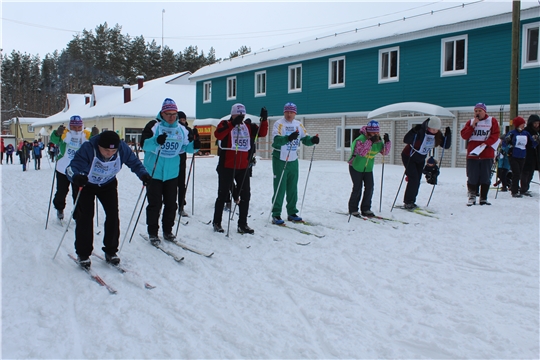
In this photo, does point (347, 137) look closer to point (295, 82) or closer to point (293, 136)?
point (295, 82)

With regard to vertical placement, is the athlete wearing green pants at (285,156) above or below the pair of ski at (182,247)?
above

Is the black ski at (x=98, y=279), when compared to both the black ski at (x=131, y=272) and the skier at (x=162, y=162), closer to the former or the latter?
the black ski at (x=131, y=272)

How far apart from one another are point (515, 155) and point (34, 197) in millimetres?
10881

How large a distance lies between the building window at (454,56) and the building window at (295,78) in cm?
797

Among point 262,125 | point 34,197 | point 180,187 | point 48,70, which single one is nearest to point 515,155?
point 262,125

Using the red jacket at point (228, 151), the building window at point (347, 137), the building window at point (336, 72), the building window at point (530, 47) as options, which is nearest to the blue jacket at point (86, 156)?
the red jacket at point (228, 151)

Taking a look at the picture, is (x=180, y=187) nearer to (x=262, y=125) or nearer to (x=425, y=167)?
(x=262, y=125)

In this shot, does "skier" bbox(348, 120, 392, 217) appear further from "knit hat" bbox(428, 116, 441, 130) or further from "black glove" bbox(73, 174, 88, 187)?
"black glove" bbox(73, 174, 88, 187)

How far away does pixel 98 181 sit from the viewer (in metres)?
4.74

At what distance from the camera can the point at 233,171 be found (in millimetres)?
6402

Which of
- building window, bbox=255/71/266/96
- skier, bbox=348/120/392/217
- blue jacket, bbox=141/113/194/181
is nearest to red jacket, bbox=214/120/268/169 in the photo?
blue jacket, bbox=141/113/194/181

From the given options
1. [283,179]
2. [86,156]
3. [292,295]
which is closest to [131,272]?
[86,156]

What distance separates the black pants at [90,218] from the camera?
472 centimetres

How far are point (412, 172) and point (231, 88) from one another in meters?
21.1
